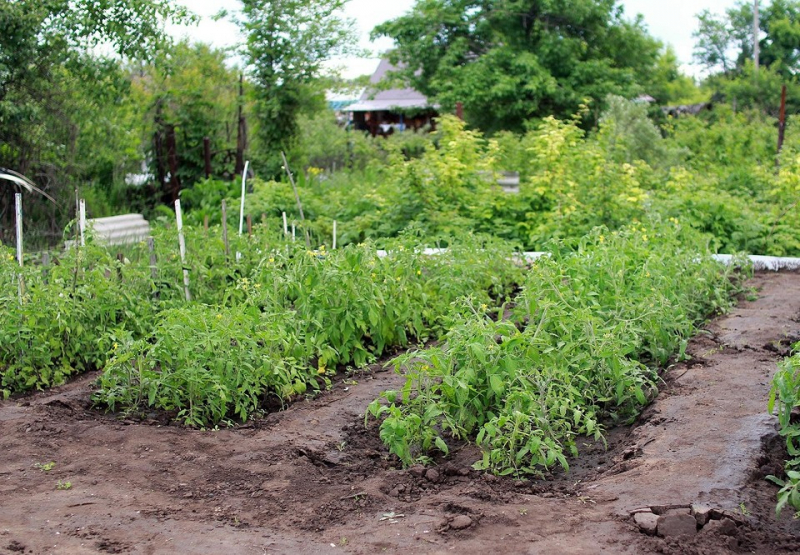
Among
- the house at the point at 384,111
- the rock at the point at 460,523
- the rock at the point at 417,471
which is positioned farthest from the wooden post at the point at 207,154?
the house at the point at 384,111

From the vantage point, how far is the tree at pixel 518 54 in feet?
68.0

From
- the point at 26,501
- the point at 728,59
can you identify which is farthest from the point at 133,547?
the point at 728,59

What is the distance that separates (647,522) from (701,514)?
23 cm

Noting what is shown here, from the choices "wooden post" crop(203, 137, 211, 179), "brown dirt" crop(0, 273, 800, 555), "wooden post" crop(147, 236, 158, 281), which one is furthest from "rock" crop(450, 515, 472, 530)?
A: "wooden post" crop(203, 137, 211, 179)

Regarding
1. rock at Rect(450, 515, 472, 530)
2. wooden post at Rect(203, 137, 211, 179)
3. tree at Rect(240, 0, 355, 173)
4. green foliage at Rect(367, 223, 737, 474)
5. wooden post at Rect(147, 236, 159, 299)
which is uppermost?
tree at Rect(240, 0, 355, 173)

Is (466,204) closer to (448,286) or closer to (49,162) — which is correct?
(448,286)

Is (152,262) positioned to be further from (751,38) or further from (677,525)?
(751,38)

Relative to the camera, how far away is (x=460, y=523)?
3.67 metres

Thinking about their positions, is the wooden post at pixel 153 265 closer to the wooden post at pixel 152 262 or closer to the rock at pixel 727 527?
the wooden post at pixel 152 262

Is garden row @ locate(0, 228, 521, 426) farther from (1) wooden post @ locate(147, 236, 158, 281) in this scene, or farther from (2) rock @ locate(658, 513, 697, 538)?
(2) rock @ locate(658, 513, 697, 538)

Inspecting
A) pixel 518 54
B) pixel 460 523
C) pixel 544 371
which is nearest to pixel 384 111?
pixel 518 54

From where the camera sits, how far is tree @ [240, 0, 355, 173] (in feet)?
50.6

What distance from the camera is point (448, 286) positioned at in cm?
727

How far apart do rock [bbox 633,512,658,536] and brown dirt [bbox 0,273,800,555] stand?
4 cm
